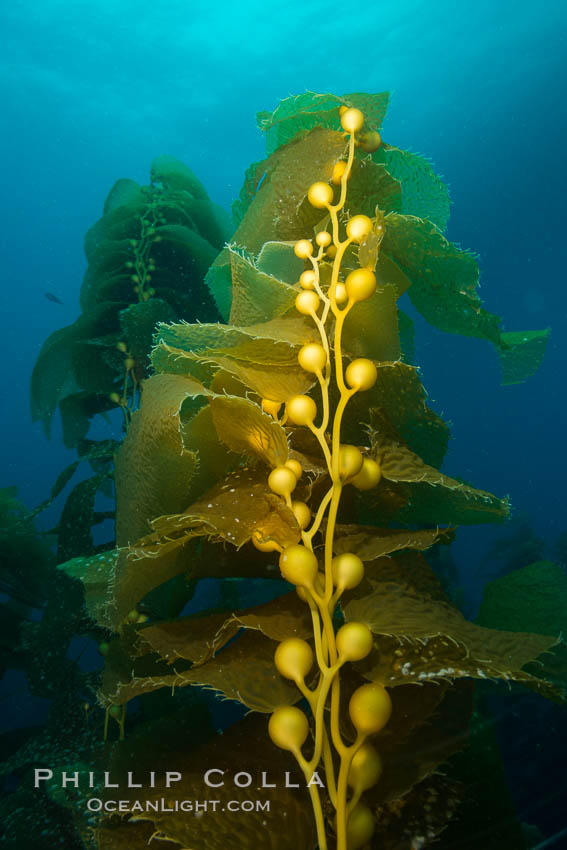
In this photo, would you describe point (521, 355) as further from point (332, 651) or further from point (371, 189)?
point (332, 651)

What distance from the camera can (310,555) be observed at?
0.33 metres

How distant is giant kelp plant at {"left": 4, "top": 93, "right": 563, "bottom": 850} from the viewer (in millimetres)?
325

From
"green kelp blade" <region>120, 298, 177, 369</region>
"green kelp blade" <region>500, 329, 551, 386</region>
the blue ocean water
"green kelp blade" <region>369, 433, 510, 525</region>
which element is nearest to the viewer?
"green kelp blade" <region>369, 433, 510, 525</region>

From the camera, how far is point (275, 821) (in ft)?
1.13

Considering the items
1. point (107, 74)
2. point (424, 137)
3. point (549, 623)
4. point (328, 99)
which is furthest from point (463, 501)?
point (424, 137)

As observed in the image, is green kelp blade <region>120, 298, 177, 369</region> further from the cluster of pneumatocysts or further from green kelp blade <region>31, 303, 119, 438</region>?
the cluster of pneumatocysts

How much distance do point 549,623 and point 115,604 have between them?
527 millimetres

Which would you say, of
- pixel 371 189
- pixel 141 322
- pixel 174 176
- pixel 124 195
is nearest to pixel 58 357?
pixel 141 322

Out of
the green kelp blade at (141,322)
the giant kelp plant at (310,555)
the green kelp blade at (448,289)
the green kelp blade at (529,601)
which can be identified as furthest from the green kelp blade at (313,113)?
the green kelp blade at (529,601)

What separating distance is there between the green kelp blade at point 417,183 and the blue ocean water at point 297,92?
256 inches

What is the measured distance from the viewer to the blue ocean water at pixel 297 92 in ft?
40.4

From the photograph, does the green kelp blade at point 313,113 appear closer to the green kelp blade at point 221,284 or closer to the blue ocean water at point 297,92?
the green kelp blade at point 221,284

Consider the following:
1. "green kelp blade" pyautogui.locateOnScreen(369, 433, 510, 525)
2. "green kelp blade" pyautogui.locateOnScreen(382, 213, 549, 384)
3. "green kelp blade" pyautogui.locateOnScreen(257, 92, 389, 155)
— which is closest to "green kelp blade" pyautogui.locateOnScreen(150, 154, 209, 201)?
"green kelp blade" pyautogui.locateOnScreen(257, 92, 389, 155)

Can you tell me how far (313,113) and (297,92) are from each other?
822 inches
